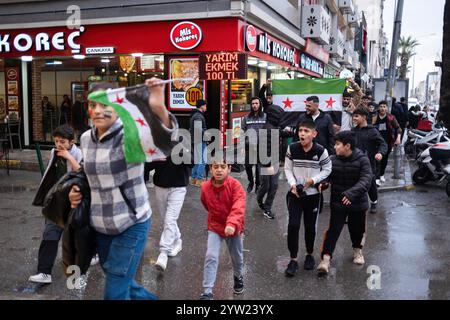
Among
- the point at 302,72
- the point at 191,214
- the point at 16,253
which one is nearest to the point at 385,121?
the point at 191,214

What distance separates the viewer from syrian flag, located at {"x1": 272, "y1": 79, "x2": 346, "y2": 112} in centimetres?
1027

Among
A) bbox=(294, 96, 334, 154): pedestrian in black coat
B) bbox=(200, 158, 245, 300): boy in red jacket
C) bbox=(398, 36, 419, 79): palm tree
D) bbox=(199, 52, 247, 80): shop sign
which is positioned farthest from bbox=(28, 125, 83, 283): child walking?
bbox=(398, 36, 419, 79): palm tree

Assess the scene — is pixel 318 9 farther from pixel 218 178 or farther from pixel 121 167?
pixel 121 167

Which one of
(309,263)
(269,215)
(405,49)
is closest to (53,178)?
(309,263)

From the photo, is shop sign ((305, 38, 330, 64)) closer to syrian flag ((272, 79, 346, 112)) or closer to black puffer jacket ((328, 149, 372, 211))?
syrian flag ((272, 79, 346, 112))

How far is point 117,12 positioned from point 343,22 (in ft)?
90.1

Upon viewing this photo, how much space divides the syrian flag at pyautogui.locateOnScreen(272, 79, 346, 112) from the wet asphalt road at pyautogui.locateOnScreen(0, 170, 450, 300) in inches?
92.0

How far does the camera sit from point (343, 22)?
38.6 m

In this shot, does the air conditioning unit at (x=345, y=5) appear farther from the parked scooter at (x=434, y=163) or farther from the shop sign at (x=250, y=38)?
the parked scooter at (x=434, y=163)

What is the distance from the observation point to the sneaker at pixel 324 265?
5.58 metres

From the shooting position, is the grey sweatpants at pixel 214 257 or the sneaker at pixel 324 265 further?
the sneaker at pixel 324 265

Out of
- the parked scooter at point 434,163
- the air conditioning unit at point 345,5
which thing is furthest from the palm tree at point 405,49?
the parked scooter at point 434,163

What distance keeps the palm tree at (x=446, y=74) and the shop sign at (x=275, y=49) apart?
5.16 metres

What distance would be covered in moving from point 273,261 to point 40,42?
12632 millimetres
